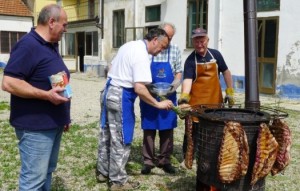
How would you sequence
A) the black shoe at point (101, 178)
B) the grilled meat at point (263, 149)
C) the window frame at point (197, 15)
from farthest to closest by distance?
the window frame at point (197, 15)
the black shoe at point (101, 178)
the grilled meat at point (263, 149)

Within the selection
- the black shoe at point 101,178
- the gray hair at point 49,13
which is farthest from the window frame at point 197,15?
the gray hair at point 49,13

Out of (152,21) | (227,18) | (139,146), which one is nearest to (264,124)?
(139,146)

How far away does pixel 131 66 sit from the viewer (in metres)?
3.70

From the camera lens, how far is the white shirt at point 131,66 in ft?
12.0

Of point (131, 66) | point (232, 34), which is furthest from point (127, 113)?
point (232, 34)

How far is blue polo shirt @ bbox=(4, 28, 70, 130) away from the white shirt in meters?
0.97

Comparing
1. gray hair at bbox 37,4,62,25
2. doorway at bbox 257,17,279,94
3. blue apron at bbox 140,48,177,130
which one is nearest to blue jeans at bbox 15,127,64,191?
gray hair at bbox 37,4,62,25

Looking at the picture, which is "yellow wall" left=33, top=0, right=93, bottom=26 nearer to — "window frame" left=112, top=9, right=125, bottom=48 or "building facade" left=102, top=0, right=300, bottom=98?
"window frame" left=112, top=9, right=125, bottom=48

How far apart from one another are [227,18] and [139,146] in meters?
7.51

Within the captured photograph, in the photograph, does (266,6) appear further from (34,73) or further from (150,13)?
(34,73)

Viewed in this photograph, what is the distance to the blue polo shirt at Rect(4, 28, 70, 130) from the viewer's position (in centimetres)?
260

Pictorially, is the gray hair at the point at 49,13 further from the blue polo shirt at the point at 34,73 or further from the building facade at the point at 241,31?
the building facade at the point at 241,31

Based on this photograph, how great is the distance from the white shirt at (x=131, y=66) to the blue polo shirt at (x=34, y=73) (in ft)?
3.18

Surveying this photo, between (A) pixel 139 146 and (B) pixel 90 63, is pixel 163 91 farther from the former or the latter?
(B) pixel 90 63
